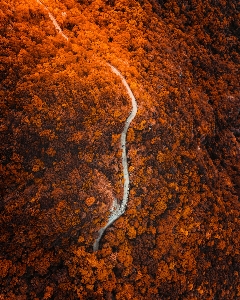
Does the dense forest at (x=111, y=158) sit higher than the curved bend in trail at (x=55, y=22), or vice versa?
the curved bend in trail at (x=55, y=22)

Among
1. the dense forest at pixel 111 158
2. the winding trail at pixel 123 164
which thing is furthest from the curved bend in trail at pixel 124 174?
the dense forest at pixel 111 158

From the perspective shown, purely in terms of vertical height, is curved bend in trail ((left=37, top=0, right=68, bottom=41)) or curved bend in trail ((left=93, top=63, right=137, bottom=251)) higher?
curved bend in trail ((left=37, top=0, right=68, bottom=41))

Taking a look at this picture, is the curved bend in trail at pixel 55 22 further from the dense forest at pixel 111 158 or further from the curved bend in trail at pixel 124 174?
the curved bend in trail at pixel 124 174

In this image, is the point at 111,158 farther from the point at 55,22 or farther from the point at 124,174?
the point at 55,22

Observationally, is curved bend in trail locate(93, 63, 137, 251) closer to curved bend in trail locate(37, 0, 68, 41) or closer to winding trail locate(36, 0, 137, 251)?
winding trail locate(36, 0, 137, 251)

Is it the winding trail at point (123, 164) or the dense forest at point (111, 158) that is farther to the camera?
the winding trail at point (123, 164)

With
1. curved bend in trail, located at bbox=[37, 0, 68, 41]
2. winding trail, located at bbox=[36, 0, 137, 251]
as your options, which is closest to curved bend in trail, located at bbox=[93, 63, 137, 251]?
winding trail, located at bbox=[36, 0, 137, 251]

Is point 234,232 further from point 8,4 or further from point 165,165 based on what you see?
point 8,4

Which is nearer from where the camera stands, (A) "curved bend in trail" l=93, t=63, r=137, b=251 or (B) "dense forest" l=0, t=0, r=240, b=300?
(B) "dense forest" l=0, t=0, r=240, b=300
